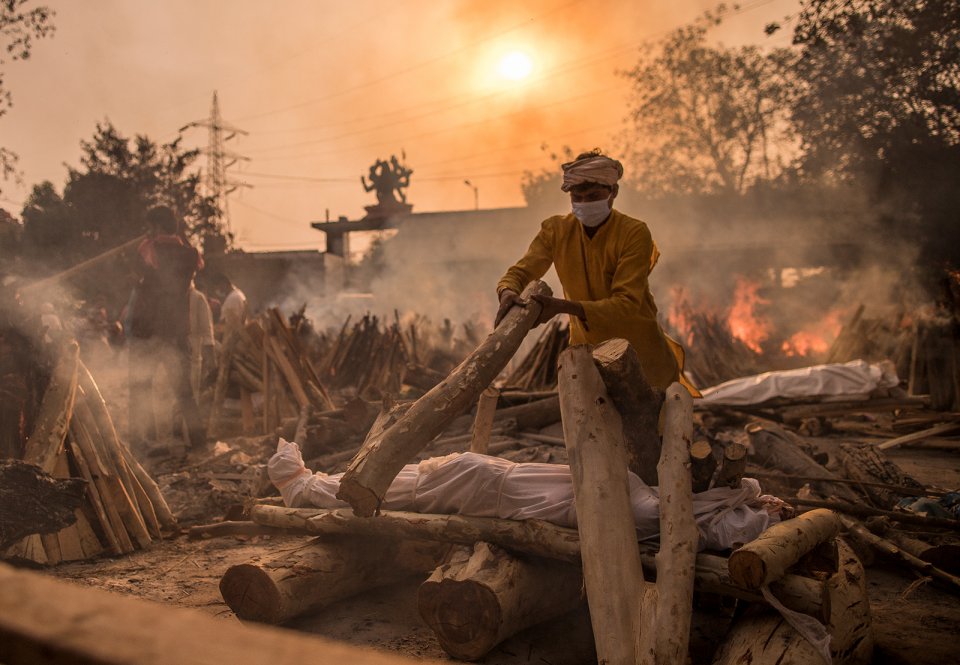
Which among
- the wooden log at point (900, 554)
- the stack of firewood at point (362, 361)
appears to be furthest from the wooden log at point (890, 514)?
the stack of firewood at point (362, 361)

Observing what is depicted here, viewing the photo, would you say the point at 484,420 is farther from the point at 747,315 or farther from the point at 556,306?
the point at 747,315

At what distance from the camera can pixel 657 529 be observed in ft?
10.3

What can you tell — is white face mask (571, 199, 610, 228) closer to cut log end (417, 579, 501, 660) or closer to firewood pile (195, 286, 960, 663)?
firewood pile (195, 286, 960, 663)

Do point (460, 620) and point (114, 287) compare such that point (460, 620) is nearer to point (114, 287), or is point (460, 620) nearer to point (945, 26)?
point (114, 287)

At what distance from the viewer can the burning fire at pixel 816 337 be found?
17000 mm

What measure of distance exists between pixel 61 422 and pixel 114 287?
11.9 metres

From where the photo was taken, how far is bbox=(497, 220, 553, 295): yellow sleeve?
13.2 feet

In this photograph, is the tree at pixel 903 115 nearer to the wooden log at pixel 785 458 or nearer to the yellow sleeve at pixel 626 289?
the wooden log at pixel 785 458

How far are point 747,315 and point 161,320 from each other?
1749cm

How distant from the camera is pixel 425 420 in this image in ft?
10.6

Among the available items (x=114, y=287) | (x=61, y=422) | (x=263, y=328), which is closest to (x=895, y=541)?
(x=61, y=422)

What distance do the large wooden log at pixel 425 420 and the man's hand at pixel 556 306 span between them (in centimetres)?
4

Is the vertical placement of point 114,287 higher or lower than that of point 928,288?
higher

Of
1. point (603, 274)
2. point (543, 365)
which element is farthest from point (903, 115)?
point (603, 274)
